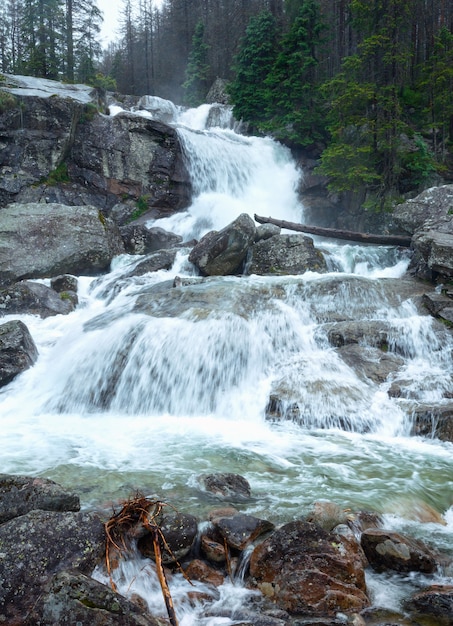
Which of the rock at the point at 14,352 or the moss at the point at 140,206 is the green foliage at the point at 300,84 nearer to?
the moss at the point at 140,206

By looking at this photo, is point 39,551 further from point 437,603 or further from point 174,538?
point 437,603

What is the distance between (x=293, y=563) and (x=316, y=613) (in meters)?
0.37

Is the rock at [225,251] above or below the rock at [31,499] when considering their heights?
above

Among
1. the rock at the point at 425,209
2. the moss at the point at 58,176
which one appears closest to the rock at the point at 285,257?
the rock at the point at 425,209

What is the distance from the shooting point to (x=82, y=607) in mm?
2445

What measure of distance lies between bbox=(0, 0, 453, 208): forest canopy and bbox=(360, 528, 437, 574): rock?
53.6ft

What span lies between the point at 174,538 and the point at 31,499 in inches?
47.3

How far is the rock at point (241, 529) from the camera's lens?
391 cm

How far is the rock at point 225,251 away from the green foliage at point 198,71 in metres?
30.3

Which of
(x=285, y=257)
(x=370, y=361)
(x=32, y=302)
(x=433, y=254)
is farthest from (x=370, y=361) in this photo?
(x=32, y=302)

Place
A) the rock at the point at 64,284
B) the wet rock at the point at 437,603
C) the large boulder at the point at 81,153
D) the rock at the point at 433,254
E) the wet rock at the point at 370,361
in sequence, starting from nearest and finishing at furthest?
the wet rock at the point at 437,603
the wet rock at the point at 370,361
the rock at the point at 433,254
the rock at the point at 64,284
the large boulder at the point at 81,153

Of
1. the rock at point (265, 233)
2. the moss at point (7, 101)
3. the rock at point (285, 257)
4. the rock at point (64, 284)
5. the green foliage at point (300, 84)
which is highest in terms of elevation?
the green foliage at point (300, 84)

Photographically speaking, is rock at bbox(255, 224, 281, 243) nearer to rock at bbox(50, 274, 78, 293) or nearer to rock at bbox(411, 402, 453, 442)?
rock at bbox(50, 274, 78, 293)

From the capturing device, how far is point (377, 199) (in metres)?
19.6
